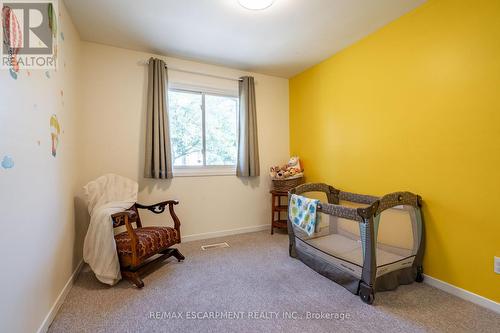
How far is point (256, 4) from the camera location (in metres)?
1.92

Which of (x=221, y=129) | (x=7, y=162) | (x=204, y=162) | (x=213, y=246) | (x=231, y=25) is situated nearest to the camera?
(x=7, y=162)

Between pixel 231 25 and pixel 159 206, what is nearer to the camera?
pixel 231 25

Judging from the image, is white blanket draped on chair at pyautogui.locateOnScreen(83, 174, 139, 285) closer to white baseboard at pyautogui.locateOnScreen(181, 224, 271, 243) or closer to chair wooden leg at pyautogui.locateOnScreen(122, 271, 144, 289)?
chair wooden leg at pyautogui.locateOnScreen(122, 271, 144, 289)

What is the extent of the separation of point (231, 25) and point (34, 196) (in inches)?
82.9

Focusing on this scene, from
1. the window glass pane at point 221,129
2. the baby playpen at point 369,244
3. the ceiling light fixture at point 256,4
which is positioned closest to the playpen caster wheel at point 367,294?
the baby playpen at point 369,244

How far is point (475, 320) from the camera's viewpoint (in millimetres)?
1501

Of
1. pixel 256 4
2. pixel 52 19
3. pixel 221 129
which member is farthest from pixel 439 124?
pixel 52 19

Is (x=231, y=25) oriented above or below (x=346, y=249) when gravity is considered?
above

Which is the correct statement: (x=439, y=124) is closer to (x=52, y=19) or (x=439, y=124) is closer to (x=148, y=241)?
(x=148, y=241)

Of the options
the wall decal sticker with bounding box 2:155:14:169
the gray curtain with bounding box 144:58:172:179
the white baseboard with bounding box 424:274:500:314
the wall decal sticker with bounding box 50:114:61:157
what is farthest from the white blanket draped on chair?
the white baseboard with bounding box 424:274:500:314

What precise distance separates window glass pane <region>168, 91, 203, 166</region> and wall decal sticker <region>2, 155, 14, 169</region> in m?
1.89

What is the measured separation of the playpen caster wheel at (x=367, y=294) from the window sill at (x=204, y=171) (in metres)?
2.12

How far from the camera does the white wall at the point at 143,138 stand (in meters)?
2.59

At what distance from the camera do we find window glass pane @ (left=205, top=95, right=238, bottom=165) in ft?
10.7
